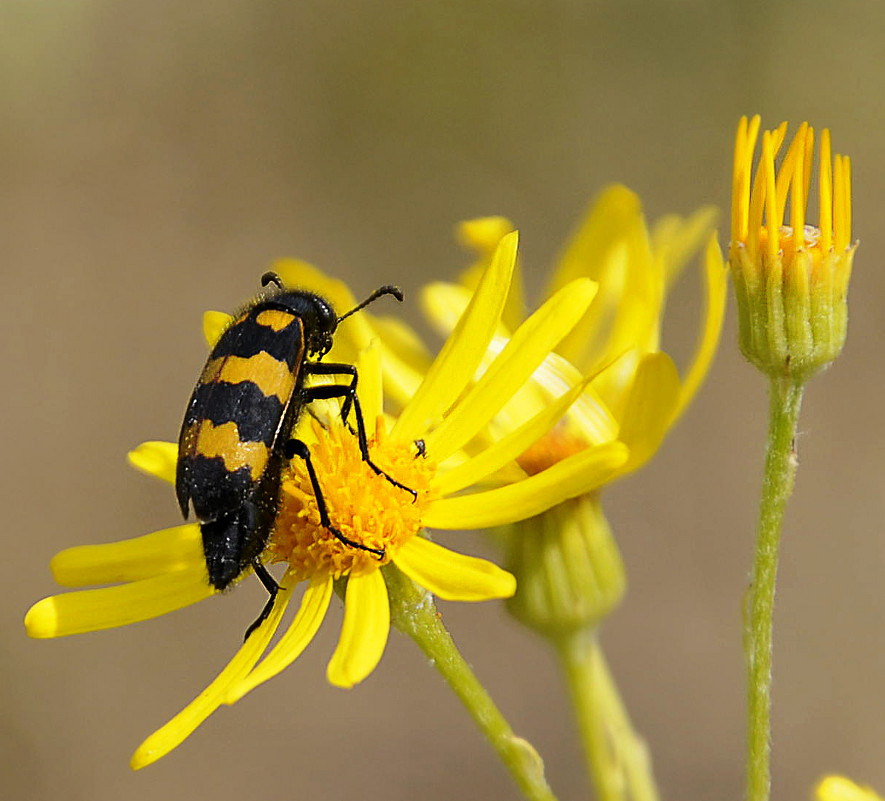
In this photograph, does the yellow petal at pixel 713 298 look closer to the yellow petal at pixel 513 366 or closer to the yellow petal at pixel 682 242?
the yellow petal at pixel 513 366

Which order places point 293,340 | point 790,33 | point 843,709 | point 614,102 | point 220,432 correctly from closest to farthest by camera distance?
point 220,432 < point 293,340 < point 843,709 < point 790,33 < point 614,102

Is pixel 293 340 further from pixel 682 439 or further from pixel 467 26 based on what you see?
pixel 467 26

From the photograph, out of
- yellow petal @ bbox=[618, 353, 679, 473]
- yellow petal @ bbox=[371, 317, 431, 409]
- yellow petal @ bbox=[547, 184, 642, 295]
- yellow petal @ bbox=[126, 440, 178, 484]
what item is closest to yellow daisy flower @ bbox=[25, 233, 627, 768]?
yellow petal @ bbox=[618, 353, 679, 473]

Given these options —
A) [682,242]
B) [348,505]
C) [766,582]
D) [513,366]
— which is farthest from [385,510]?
[682,242]

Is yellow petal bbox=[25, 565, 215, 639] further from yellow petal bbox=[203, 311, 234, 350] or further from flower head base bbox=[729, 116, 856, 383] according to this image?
flower head base bbox=[729, 116, 856, 383]

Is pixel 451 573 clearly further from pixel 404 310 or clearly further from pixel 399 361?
pixel 404 310

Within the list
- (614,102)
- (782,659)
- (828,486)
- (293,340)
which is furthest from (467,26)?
(293,340)

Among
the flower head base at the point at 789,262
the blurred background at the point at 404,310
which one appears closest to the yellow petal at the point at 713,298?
the flower head base at the point at 789,262
